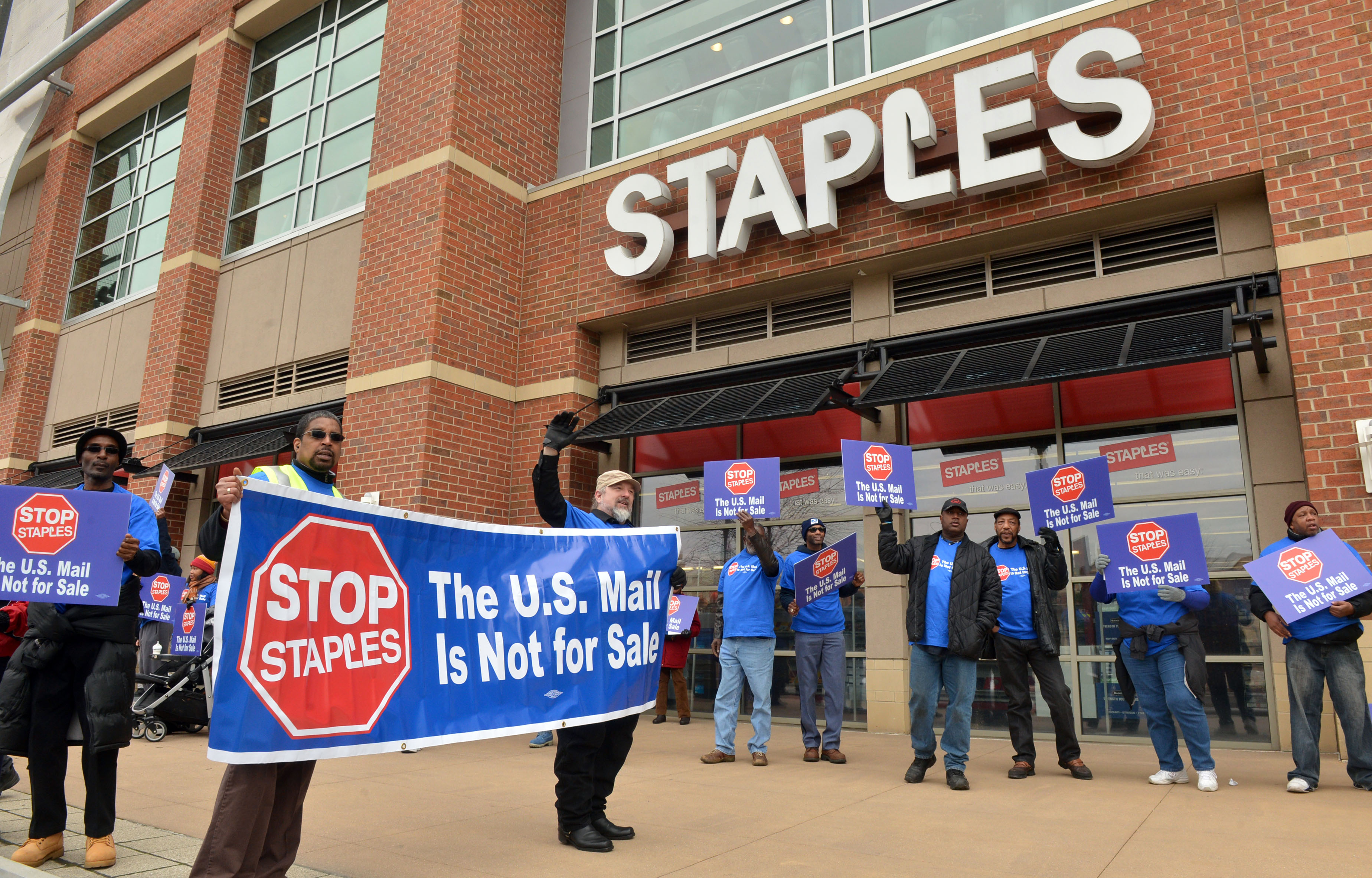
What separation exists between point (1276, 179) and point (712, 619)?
7228 millimetres

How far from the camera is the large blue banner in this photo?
3.18 meters

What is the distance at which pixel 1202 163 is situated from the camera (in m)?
7.95

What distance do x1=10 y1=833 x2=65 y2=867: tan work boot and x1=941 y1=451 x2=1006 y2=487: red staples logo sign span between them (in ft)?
25.6

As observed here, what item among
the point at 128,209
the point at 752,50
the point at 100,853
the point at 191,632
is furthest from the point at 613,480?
the point at 128,209

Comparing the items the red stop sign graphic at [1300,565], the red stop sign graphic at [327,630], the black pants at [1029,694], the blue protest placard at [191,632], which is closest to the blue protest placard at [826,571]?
the black pants at [1029,694]

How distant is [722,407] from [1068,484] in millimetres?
4033

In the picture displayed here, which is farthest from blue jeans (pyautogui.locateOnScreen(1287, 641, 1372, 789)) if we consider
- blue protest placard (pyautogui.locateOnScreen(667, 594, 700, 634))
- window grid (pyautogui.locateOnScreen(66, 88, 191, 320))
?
window grid (pyautogui.locateOnScreen(66, 88, 191, 320))

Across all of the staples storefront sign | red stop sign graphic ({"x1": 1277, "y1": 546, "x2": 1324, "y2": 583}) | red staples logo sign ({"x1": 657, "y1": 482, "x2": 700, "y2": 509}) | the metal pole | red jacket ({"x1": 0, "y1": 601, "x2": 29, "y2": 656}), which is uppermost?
the metal pole

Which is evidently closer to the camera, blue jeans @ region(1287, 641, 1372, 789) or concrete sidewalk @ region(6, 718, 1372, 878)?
concrete sidewalk @ region(6, 718, 1372, 878)

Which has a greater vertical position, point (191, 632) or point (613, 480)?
point (613, 480)

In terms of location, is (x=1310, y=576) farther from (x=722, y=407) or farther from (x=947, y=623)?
(x=722, y=407)

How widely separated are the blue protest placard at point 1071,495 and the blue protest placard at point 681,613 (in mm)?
4096

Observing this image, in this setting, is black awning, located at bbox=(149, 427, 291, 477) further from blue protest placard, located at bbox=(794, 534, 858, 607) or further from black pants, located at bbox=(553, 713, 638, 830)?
black pants, located at bbox=(553, 713, 638, 830)

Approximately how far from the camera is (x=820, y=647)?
771 cm
